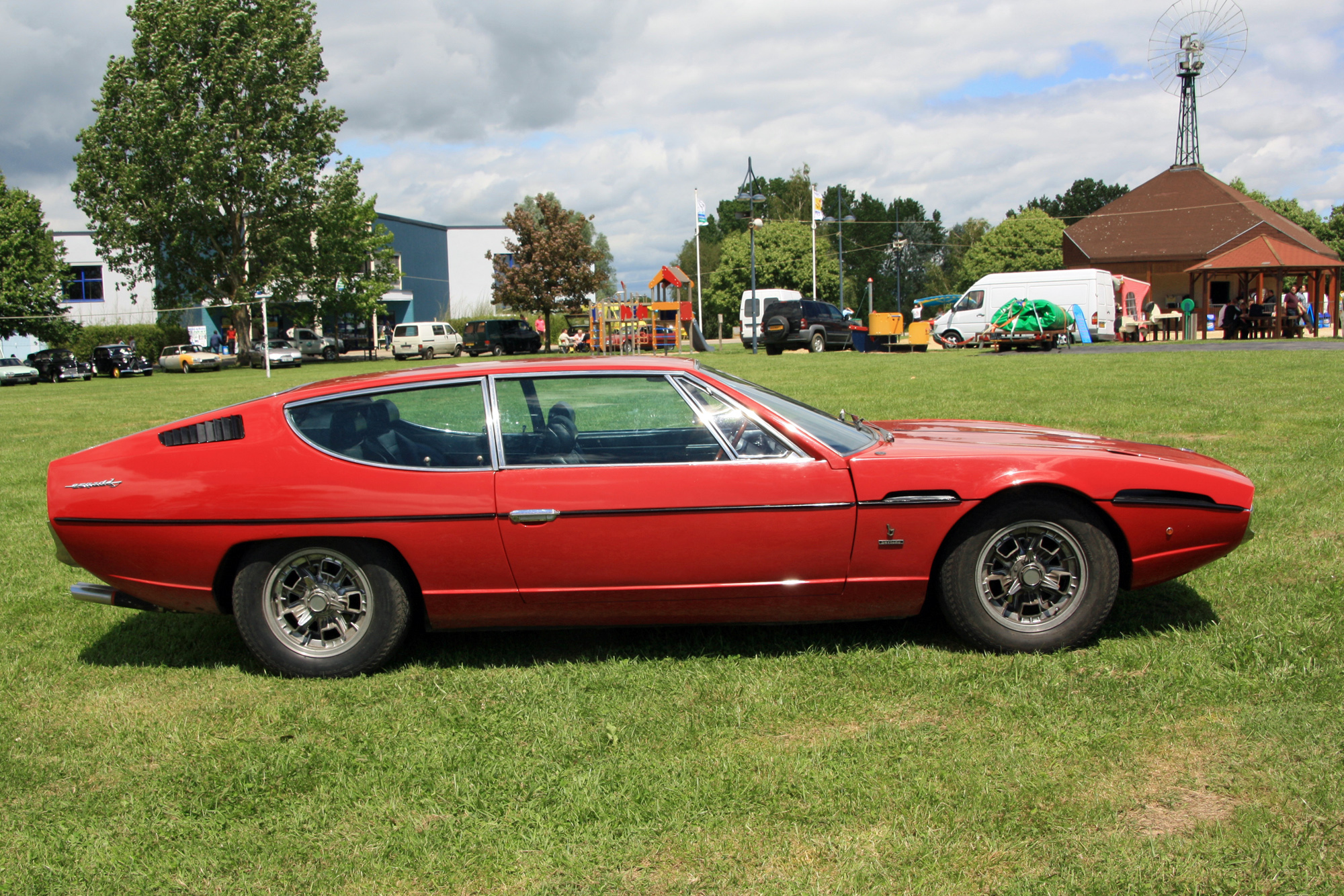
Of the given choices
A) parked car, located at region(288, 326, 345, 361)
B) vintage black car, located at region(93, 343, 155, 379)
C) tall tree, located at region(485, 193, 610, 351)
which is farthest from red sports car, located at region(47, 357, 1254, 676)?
tall tree, located at region(485, 193, 610, 351)

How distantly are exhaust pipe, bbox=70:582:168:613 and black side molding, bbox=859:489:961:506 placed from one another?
305 cm

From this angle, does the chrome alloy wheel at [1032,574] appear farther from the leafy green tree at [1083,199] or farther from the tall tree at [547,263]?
the leafy green tree at [1083,199]

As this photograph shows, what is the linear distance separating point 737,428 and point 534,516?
0.90m

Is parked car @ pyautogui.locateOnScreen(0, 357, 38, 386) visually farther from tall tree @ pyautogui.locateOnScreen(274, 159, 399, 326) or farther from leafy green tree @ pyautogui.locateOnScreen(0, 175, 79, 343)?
tall tree @ pyautogui.locateOnScreen(274, 159, 399, 326)

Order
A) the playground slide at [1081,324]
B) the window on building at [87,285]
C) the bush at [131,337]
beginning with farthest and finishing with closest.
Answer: the window on building at [87,285], the bush at [131,337], the playground slide at [1081,324]

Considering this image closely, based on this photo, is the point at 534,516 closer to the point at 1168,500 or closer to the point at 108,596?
the point at 108,596

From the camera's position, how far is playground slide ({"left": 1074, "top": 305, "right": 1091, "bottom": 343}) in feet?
107

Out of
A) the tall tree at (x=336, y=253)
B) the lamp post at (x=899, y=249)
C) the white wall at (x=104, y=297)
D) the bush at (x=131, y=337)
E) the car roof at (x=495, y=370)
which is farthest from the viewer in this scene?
the lamp post at (x=899, y=249)

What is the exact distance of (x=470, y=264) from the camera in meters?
78.9

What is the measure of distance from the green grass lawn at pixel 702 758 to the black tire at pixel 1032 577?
12 cm

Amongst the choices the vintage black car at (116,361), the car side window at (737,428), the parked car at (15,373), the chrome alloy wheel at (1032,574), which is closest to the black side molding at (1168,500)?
the chrome alloy wheel at (1032,574)

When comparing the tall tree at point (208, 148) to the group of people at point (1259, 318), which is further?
the tall tree at point (208, 148)

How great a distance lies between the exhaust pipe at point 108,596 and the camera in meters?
4.22

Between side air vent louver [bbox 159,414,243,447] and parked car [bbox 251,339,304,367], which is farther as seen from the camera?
parked car [bbox 251,339,304,367]
